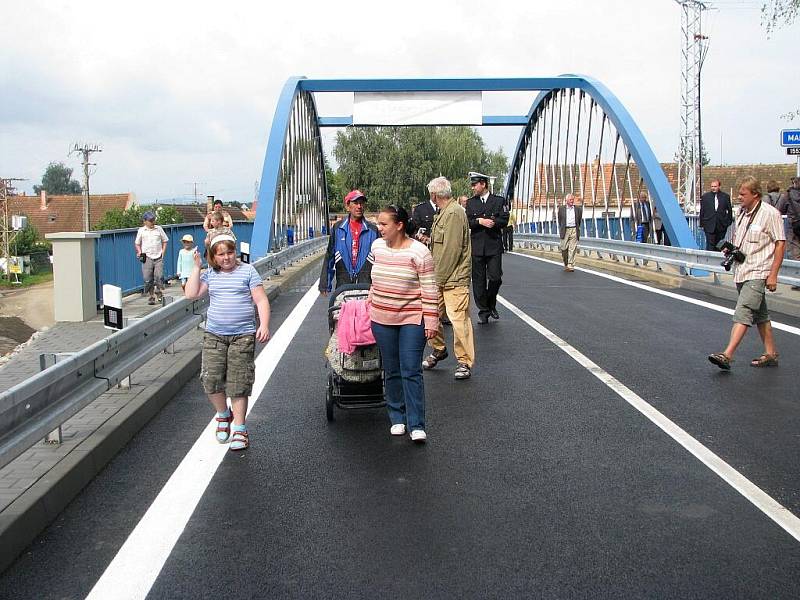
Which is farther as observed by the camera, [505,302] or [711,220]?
[711,220]

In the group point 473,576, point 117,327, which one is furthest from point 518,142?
point 473,576

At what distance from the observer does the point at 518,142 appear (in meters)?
39.7

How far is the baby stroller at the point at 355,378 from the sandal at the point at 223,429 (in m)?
0.81

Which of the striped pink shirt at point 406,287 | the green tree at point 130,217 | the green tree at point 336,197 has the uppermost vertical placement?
the green tree at point 336,197

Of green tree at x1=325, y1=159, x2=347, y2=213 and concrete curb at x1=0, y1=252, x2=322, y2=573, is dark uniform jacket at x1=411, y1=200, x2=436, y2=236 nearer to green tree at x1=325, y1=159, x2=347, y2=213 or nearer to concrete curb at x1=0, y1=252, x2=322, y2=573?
concrete curb at x1=0, y1=252, x2=322, y2=573

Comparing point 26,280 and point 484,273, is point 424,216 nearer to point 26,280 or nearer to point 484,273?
point 484,273

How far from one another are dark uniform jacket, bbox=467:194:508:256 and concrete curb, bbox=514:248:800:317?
4.22 m

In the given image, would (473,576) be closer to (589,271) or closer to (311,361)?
(311,361)

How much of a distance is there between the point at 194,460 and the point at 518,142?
116 ft

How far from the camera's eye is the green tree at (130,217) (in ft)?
338

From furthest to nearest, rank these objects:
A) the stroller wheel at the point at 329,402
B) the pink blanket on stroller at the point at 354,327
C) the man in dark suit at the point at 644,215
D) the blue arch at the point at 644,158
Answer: the man in dark suit at the point at 644,215
the blue arch at the point at 644,158
the stroller wheel at the point at 329,402
the pink blanket on stroller at the point at 354,327

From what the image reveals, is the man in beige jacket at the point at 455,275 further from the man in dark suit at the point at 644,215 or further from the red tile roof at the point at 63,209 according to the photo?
the red tile roof at the point at 63,209

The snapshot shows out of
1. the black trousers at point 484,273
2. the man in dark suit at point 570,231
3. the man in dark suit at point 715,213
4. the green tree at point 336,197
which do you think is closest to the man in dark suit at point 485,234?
the black trousers at point 484,273

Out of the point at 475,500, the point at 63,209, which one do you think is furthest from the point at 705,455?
the point at 63,209
